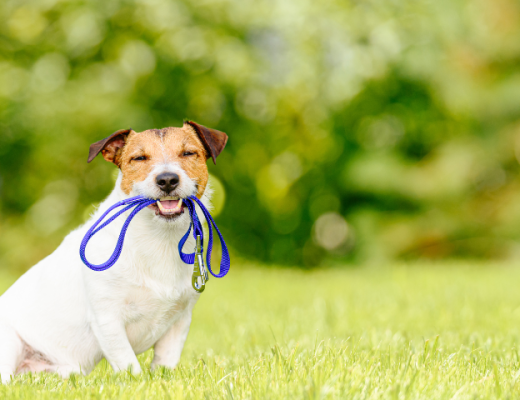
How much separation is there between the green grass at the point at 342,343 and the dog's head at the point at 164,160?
3.12 ft

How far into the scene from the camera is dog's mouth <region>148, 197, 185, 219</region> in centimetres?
299

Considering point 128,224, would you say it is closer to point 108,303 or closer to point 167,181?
point 167,181

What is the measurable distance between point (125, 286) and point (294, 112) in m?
9.62

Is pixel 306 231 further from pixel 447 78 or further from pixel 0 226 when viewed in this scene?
pixel 0 226

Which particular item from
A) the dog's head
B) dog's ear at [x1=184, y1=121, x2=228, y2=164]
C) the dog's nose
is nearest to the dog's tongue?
the dog's head

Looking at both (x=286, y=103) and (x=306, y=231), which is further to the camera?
(x=306, y=231)

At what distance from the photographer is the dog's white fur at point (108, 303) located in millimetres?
2932

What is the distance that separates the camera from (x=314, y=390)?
231 cm

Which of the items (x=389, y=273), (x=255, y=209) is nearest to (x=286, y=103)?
(x=255, y=209)

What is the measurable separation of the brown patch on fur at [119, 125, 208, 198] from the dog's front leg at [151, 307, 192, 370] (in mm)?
739

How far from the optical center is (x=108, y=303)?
2922 millimetres

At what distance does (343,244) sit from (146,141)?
10.4 m

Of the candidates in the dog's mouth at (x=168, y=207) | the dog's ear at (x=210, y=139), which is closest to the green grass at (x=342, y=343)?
the dog's mouth at (x=168, y=207)

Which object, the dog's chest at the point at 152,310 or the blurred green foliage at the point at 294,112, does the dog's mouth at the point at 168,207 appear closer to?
the dog's chest at the point at 152,310
